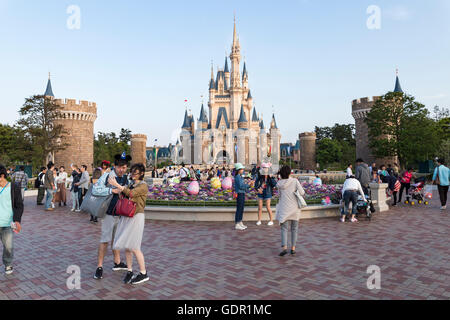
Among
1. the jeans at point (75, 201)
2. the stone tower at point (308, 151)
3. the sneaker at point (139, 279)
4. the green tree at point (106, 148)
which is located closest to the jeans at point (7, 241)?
the sneaker at point (139, 279)

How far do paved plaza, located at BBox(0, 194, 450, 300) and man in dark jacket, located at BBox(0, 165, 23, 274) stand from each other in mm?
427

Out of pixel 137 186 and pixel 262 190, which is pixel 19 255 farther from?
pixel 262 190

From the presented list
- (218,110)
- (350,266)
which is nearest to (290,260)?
(350,266)

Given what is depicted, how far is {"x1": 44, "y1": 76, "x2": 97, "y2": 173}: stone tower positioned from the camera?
145 feet

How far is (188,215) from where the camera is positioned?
32.1ft

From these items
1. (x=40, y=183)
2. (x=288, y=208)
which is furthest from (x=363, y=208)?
(x=40, y=183)

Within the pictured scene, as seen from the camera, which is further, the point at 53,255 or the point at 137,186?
the point at 53,255

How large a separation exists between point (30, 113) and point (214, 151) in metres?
47.5

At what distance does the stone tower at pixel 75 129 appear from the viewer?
4412cm

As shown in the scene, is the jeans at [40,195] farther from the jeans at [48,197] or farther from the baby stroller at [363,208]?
the baby stroller at [363,208]

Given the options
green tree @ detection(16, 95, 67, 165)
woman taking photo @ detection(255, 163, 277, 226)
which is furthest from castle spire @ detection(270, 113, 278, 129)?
woman taking photo @ detection(255, 163, 277, 226)

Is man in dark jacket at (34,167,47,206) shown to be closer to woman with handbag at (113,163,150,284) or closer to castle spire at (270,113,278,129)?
woman with handbag at (113,163,150,284)

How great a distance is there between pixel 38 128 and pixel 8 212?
35.8 meters
